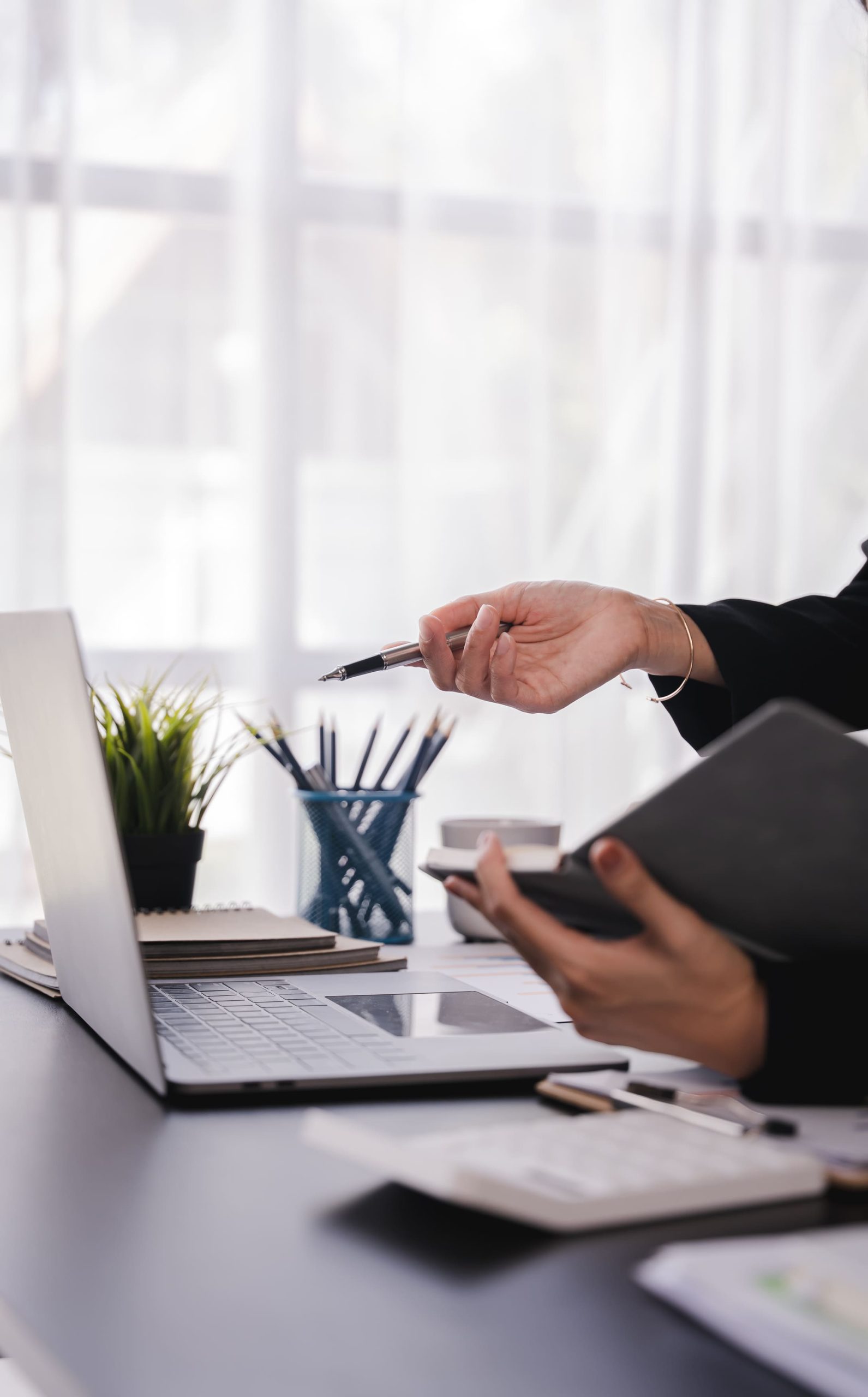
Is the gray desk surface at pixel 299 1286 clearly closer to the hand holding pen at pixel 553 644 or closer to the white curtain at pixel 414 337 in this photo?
the hand holding pen at pixel 553 644

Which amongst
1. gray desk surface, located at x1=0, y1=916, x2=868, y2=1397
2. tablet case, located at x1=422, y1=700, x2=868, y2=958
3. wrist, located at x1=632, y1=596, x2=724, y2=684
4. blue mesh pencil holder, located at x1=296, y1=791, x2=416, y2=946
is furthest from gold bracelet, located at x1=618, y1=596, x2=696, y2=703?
gray desk surface, located at x1=0, y1=916, x2=868, y2=1397

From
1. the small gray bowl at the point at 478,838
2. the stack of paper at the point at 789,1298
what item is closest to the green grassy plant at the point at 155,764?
the small gray bowl at the point at 478,838

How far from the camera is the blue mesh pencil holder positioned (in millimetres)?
1182

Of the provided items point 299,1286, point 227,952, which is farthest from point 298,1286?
point 227,952

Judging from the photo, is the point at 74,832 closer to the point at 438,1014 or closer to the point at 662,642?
the point at 438,1014

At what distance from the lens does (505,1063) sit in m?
0.75

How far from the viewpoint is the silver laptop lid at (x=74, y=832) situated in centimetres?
67

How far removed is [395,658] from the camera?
1221 millimetres

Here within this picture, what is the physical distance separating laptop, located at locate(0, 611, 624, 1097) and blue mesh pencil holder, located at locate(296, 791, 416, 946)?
0.22 m

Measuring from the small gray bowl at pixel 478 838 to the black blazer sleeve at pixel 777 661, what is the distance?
0.15m

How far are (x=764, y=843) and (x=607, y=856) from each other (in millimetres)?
66

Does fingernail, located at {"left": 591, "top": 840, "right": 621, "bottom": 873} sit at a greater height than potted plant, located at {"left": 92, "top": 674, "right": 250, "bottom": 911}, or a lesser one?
greater

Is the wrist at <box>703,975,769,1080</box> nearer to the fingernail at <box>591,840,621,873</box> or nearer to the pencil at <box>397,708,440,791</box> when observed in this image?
the fingernail at <box>591,840,621,873</box>

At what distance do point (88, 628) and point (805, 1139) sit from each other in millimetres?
2184
